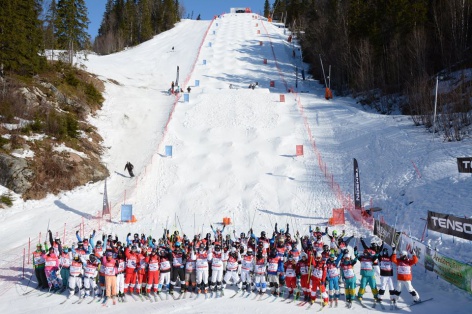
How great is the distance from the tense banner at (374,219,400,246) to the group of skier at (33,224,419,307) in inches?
73.3

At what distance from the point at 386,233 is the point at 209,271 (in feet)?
23.4

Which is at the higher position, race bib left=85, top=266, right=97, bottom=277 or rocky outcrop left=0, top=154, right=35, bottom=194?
rocky outcrop left=0, top=154, right=35, bottom=194

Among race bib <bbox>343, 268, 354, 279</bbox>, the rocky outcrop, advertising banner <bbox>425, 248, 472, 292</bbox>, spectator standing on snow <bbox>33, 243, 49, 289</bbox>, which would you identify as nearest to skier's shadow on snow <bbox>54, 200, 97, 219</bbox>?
the rocky outcrop

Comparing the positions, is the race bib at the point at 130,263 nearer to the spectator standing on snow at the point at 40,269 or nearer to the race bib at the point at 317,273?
the spectator standing on snow at the point at 40,269

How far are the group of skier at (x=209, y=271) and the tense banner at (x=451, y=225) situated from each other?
7.58 feet

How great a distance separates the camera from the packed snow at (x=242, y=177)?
12.9m

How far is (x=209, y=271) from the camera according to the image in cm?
1235

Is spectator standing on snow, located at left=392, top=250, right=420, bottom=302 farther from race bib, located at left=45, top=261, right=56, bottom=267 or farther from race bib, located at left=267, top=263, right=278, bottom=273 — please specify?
race bib, located at left=45, top=261, right=56, bottom=267

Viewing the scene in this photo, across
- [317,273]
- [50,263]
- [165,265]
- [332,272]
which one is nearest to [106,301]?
[165,265]

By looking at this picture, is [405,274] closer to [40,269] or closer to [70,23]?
[40,269]

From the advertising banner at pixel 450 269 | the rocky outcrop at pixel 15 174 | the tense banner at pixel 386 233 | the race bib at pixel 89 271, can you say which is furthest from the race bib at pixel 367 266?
the rocky outcrop at pixel 15 174

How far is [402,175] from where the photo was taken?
2039 cm

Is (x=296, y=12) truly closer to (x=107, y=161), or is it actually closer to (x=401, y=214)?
(x=107, y=161)

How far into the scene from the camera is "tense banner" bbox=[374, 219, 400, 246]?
1384 cm
